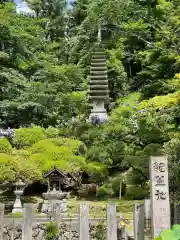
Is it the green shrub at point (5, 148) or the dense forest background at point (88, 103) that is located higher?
the dense forest background at point (88, 103)

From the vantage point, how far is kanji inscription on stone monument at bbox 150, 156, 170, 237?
6.32 m

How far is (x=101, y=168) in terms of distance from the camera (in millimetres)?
14766

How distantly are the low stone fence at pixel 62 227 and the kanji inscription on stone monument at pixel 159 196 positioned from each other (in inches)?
27.6

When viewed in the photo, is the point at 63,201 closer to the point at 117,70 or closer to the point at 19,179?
the point at 19,179

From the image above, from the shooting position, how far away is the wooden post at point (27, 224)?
6.32 m

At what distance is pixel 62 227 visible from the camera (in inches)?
279

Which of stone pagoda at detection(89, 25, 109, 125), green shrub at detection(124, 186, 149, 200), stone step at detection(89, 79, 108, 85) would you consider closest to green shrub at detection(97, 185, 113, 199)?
green shrub at detection(124, 186, 149, 200)

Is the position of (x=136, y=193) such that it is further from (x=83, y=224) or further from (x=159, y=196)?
(x=83, y=224)

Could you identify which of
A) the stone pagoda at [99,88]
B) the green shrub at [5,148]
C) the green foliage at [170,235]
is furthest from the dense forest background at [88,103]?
the green foliage at [170,235]

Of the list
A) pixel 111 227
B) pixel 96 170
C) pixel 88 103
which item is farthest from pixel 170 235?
pixel 88 103

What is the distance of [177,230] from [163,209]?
461 cm

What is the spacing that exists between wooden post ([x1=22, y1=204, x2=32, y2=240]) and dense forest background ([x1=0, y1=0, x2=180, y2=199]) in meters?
4.51

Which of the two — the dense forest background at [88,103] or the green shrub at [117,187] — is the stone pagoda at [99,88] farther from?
the green shrub at [117,187]

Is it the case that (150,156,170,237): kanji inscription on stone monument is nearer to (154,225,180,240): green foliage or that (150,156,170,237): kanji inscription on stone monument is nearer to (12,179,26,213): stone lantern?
(154,225,180,240): green foliage
